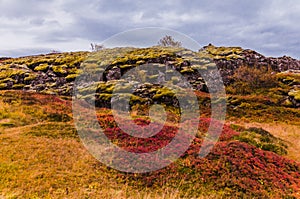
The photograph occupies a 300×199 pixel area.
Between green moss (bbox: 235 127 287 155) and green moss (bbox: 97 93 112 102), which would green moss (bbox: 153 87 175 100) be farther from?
green moss (bbox: 235 127 287 155)

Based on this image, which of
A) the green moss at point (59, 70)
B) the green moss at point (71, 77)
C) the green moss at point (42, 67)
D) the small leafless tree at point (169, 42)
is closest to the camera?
the green moss at point (71, 77)

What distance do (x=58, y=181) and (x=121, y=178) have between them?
138 inches

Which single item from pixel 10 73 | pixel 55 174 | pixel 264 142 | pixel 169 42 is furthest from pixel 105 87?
pixel 169 42

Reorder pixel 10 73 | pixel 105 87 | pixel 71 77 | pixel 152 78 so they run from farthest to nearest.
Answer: pixel 10 73 < pixel 71 77 < pixel 152 78 < pixel 105 87

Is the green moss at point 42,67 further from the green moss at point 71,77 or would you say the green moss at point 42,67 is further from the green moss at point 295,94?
the green moss at point 295,94

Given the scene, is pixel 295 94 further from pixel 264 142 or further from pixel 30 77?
pixel 30 77

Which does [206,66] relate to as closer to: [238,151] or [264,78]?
[264,78]

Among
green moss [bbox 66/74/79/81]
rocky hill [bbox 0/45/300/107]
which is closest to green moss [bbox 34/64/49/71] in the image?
rocky hill [bbox 0/45/300/107]

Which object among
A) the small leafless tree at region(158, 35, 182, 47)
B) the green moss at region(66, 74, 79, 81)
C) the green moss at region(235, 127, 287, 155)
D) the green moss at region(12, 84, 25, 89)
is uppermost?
the small leafless tree at region(158, 35, 182, 47)

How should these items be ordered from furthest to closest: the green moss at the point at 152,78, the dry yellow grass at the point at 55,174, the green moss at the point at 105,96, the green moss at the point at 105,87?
the green moss at the point at 152,78 < the green moss at the point at 105,87 < the green moss at the point at 105,96 < the dry yellow grass at the point at 55,174

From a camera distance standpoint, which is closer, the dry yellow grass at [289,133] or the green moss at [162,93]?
the dry yellow grass at [289,133]

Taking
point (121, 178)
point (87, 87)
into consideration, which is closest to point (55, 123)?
point (121, 178)

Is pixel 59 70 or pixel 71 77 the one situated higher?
pixel 59 70

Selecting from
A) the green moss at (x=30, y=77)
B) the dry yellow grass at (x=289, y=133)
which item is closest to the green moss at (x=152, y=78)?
the dry yellow grass at (x=289, y=133)
